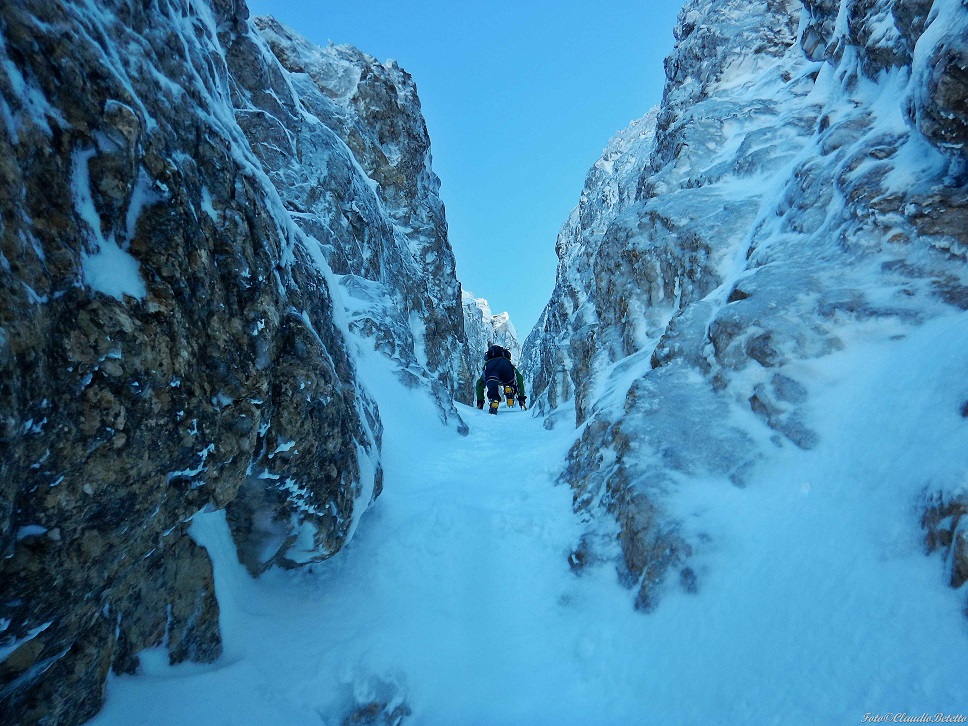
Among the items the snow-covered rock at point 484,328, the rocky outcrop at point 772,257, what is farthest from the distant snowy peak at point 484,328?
the rocky outcrop at point 772,257

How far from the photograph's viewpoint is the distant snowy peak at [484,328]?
53.8 meters

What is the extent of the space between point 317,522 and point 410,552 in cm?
145

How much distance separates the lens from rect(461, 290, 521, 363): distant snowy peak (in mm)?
53759

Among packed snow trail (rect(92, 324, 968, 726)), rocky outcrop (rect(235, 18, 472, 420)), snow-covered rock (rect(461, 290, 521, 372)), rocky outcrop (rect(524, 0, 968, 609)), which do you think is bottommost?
packed snow trail (rect(92, 324, 968, 726))

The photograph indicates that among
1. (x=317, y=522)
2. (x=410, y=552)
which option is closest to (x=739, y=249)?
(x=410, y=552)

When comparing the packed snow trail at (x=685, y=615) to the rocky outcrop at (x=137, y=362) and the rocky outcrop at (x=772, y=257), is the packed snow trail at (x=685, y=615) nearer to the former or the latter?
the rocky outcrop at (x=772, y=257)

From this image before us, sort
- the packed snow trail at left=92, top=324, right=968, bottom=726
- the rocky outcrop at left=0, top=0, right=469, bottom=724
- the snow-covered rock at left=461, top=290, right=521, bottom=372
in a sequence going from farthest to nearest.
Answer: the snow-covered rock at left=461, top=290, right=521, bottom=372
the packed snow trail at left=92, top=324, right=968, bottom=726
the rocky outcrop at left=0, top=0, right=469, bottom=724

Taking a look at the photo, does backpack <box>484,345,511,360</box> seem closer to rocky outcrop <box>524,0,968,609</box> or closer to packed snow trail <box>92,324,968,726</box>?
rocky outcrop <box>524,0,968,609</box>

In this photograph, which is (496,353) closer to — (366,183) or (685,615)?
(366,183)

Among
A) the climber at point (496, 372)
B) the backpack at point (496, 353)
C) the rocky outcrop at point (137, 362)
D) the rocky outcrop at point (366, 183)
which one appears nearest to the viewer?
the rocky outcrop at point (137, 362)

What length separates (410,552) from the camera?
212 inches

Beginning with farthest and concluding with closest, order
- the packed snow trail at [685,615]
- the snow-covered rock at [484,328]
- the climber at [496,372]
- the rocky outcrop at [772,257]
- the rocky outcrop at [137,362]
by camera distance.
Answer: the snow-covered rock at [484,328]
the climber at [496,372]
the rocky outcrop at [772,257]
the packed snow trail at [685,615]
the rocky outcrop at [137,362]

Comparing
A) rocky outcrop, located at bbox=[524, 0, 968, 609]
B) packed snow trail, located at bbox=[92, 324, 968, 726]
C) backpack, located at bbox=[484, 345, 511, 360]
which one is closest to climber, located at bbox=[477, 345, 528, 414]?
backpack, located at bbox=[484, 345, 511, 360]

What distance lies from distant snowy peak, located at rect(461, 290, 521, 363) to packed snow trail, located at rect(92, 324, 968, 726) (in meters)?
37.6
